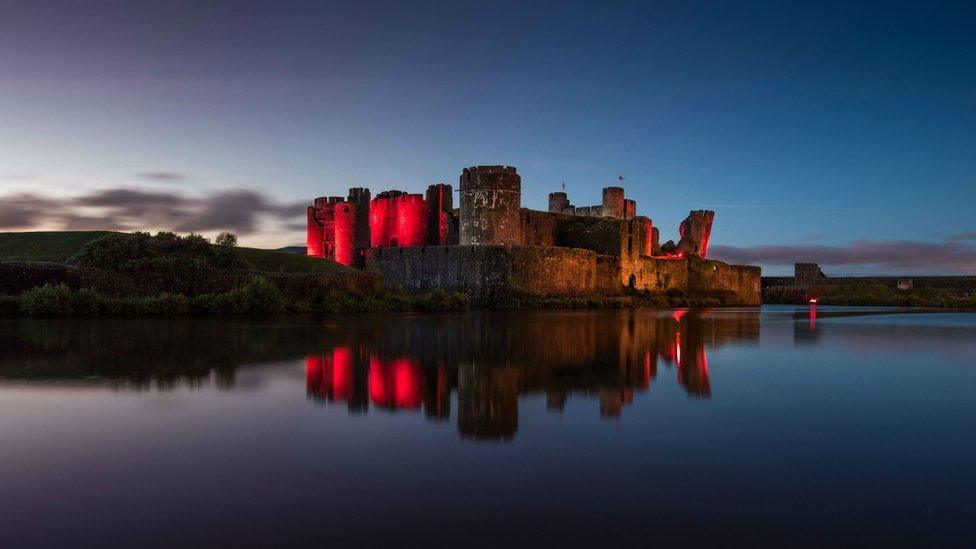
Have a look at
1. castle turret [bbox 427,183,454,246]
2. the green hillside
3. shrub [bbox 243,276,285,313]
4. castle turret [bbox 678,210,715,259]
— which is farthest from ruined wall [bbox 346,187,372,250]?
castle turret [bbox 678,210,715,259]

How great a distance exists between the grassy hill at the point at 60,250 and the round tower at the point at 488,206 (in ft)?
29.9

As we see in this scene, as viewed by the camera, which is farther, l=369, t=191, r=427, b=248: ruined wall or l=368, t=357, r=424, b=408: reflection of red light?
l=369, t=191, r=427, b=248: ruined wall

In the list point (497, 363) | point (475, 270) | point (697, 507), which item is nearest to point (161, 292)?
point (497, 363)

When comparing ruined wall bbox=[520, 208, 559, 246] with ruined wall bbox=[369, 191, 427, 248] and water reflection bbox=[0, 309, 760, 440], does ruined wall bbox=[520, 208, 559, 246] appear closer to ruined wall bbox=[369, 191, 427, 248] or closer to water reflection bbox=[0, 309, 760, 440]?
ruined wall bbox=[369, 191, 427, 248]

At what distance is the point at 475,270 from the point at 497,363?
22622 millimetres

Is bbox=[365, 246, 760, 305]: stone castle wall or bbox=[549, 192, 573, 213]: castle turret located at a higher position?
bbox=[549, 192, 573, 213]: castle turret

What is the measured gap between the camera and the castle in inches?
1239

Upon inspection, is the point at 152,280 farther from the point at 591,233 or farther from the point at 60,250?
the point at 591,233

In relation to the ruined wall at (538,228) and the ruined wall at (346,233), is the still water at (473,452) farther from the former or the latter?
the ruined wall at (538,228)

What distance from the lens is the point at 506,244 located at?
32.1m

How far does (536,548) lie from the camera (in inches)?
100

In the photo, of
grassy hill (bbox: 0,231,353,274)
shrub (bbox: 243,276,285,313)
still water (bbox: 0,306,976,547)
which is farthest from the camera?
grassy hill (bbox: 0,231,353,274)

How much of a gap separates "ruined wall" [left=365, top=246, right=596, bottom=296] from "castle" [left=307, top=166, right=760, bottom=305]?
5 cm

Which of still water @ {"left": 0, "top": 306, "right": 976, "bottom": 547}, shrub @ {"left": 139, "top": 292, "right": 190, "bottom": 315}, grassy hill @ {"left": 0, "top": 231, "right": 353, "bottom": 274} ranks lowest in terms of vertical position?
still water @ {"left": 0, "top": 306, "right": 976, "bottom": 547}
